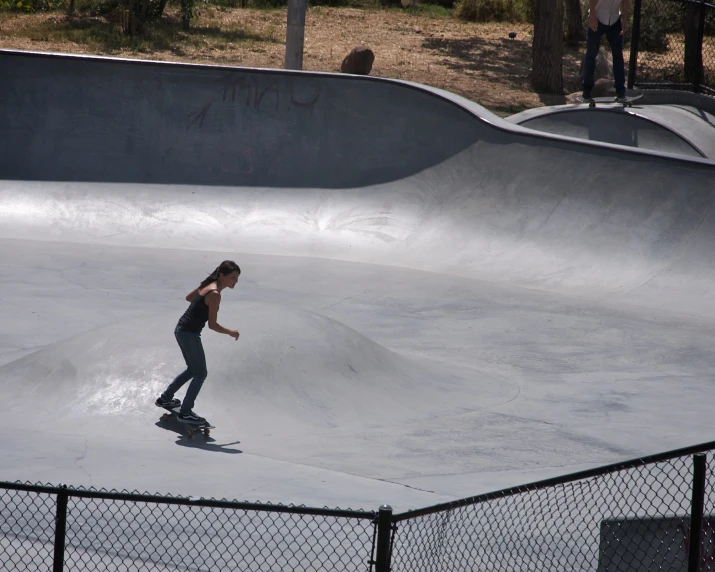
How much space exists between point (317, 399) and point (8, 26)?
1972 cm

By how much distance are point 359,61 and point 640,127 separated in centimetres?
855

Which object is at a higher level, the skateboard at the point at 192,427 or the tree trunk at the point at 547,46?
the tree trunk at the point at 547,46

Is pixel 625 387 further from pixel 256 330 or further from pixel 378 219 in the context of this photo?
pixel 378 219

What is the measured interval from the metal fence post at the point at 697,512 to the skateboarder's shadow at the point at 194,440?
3202mm

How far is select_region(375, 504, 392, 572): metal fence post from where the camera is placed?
3.29m

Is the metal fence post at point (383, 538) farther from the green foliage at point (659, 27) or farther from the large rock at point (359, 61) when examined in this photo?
the green foliage at point (659, 27)

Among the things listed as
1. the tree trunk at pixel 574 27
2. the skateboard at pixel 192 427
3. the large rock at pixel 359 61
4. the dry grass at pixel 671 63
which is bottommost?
the skateboard at pixel 192 427

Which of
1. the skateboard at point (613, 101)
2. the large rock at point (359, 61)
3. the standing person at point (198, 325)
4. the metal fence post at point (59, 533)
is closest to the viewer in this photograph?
the metal fence post at point (59, 533)

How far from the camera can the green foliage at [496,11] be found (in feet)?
101

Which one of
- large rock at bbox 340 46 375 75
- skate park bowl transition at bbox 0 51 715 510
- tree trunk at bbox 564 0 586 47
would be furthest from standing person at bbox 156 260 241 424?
tree trunk at bbox 564 0 586 47

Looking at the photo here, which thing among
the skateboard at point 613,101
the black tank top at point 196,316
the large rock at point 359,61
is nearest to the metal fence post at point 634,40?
the skateboard at point 613,101

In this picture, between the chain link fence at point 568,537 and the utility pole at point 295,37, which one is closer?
the chain link fence at point 568,537

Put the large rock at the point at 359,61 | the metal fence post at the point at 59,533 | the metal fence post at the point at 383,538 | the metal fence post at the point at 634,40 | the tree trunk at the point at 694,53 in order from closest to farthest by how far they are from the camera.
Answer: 1. the metal fence post at the point at 383,538
2. the metal fence post at the point at 59,533
3. the metal fence post at the point at 634,40
4. the tree trunk at the point at 694,53
5. the large rock at the point at 359,61

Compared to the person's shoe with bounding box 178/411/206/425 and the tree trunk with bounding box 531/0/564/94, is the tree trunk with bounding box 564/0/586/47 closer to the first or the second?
the tree trunk with bounding box 531/0/564/94
